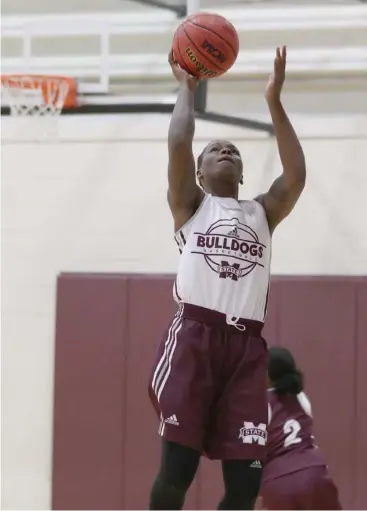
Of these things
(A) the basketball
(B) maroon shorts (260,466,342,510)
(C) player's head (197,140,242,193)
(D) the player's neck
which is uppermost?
(A) the basketball

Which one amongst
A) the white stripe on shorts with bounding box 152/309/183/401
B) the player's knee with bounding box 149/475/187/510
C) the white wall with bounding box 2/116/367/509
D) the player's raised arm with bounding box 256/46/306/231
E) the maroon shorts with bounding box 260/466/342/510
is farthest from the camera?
the white wall with bounding box 2/116/367/509

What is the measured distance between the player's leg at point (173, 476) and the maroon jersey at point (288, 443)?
4.39 ft

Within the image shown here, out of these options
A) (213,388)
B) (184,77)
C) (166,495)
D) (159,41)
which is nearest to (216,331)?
(213,388)

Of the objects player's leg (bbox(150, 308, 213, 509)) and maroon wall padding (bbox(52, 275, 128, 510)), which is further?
maroon wall padding (bbox(52, 275, 128, 510))

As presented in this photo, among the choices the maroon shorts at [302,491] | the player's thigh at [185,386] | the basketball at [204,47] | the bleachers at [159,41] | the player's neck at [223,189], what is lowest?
the maroon shorts at [302,491]

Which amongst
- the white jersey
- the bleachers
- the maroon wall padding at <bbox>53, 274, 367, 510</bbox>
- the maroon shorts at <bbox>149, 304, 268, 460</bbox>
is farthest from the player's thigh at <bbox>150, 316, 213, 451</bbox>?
the bleachers

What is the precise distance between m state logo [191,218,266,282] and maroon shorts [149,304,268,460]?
172 millimetres

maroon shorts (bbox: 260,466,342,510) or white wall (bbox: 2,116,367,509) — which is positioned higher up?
white wall (bbox: 2,116,367,509)

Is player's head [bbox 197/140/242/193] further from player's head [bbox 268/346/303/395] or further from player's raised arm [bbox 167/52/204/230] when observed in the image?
player's head [bbox 268/346/303/395]

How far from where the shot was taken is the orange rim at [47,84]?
5156 millimetres

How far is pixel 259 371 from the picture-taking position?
10.6ft

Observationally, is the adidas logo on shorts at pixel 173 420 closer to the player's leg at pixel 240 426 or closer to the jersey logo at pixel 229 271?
the player's leg at pixel 240 426

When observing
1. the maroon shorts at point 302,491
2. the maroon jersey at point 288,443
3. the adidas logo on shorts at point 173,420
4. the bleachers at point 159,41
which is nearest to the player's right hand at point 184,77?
the adidas logo on shorts at point 173,420

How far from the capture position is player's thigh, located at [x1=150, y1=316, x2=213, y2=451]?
3115mm
